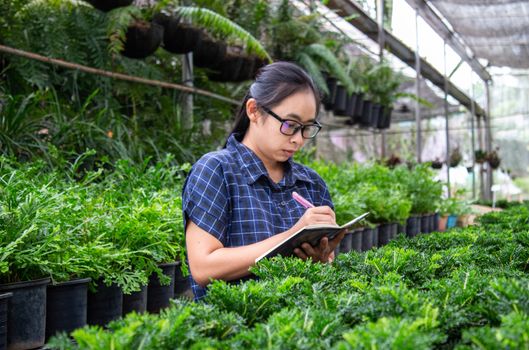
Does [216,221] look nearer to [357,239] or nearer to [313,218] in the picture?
[313,218]

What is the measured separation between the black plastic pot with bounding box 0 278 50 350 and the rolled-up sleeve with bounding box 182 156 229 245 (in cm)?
58

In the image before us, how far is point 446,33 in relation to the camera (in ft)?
40.4

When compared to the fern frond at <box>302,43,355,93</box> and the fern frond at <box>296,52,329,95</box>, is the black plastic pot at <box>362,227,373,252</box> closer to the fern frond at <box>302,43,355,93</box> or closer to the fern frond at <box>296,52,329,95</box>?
the fern frond at <box>296,52,329,95</box>

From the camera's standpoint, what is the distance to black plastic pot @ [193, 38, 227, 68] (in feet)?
17.4

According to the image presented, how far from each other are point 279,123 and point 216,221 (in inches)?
15.6

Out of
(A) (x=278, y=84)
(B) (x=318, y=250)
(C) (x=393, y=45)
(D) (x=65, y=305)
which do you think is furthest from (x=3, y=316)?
(C) (x=393, y=45)

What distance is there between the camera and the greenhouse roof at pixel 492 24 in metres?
9.40

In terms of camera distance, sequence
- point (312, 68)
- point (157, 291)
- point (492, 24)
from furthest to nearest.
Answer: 1. point (492, 24)
2. point (312, 68)
3. point (157, 291)

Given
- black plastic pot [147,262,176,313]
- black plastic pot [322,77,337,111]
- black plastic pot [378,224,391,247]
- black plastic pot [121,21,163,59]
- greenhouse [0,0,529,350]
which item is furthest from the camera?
black plastic pot [322,77,337,111]

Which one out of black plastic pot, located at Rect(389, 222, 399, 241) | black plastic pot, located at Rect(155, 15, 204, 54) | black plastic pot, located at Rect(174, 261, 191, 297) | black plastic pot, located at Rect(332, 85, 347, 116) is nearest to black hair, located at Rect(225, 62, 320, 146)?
black plastic pot, located at Rect(174, 261, 191, 297)

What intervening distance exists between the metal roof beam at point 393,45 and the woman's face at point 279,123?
5635 mm

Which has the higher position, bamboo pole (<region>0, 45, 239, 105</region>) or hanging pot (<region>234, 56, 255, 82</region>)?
hanging pot (<region>234, 56, 255, 82</region>)

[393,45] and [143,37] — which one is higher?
[393,45]

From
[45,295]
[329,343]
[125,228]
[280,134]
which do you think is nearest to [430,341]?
[329,343]
